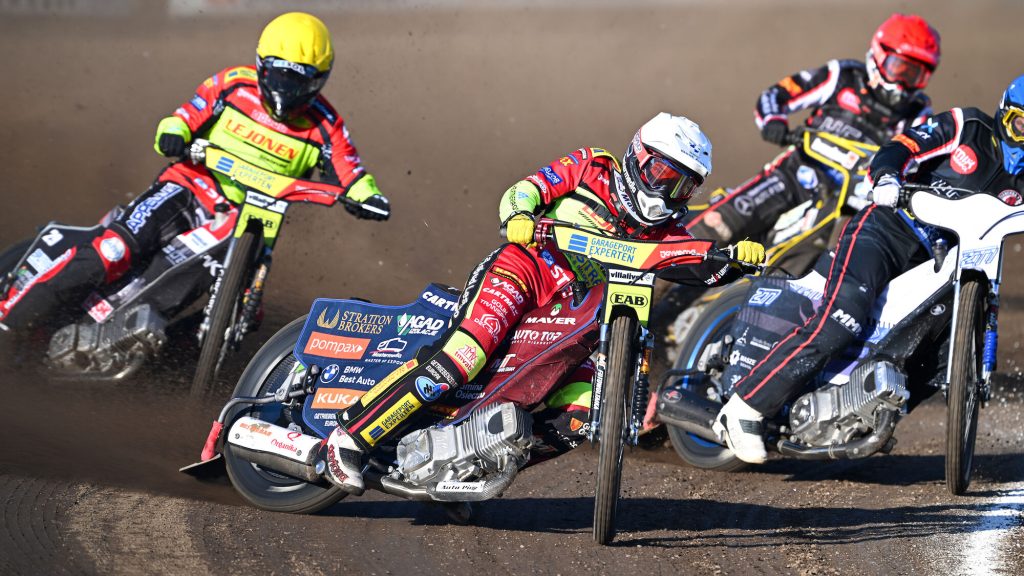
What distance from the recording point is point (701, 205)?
10.0 meters

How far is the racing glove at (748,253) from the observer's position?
567 cm

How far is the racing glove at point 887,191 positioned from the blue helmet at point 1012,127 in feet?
2.26

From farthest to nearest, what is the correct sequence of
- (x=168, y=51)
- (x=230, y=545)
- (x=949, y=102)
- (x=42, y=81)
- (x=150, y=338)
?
(x=949, y=102) < (x=168, y=51) < (x=42, y=81) < (x=150, y=338) < (x=230, y=545)

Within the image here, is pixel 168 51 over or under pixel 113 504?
over

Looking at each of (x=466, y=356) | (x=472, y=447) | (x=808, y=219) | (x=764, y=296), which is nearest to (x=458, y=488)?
(x=472, y=447)

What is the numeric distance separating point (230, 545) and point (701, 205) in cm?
553

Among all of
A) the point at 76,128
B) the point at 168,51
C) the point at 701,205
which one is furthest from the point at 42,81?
the point at 701,205

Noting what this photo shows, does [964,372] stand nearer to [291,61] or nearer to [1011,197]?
[1011,197]

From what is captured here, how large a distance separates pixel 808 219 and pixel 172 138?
15.2 ft

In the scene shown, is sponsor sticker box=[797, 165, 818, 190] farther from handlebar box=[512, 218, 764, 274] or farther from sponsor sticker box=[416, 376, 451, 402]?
sponsor sticker box=[416, 376, 451, 402]

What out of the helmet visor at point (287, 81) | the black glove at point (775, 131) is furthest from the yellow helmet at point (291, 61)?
the black glove at point (775, 131)

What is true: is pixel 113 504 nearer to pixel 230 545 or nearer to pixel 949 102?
pixel 230 545

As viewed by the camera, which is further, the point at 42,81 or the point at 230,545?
the point at 42,81

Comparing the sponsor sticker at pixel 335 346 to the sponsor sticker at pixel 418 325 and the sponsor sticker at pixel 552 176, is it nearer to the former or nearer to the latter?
the sponsor sticker at pixel 418 325
